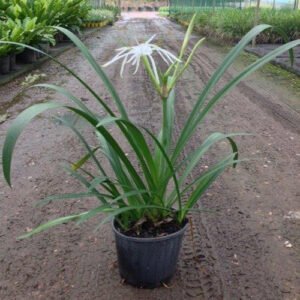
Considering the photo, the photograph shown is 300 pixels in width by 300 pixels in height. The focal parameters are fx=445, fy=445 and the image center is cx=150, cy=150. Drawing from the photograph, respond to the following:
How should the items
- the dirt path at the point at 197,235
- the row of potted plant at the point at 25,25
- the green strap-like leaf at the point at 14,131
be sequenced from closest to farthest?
the green strap-like leaf at the point at 14,131 → the dirt path at the point at 197,235 → the row of potted plant at the point at 25,25

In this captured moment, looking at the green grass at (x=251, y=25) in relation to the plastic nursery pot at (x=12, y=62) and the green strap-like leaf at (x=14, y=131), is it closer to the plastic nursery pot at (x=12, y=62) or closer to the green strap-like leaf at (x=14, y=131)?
the plastic nursery pot at (x=12, y=62)

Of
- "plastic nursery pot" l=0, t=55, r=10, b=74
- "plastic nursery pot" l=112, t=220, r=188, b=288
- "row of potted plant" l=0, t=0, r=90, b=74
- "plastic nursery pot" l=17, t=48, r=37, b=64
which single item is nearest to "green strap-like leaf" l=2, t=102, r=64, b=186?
"plastic nursery pot" l=112, t=220, r=188, b=288

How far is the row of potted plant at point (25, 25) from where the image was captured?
6.31 meters

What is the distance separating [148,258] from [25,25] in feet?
19.0

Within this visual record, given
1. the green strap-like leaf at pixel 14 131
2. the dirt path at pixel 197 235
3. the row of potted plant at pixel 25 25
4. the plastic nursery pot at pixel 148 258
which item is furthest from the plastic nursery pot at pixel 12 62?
the green strap-like leaf at pixel 14 131

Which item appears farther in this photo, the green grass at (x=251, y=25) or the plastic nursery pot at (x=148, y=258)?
the green grass at (x=251, y=25)

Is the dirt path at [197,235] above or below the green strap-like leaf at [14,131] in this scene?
below

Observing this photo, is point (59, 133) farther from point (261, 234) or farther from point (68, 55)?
point (68, 55)

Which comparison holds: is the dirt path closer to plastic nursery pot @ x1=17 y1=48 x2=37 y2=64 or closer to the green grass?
plastic nursery pot @ x1=17 y1=48 x2=37 y2=64

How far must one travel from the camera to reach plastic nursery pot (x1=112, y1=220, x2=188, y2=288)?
6.23 feet

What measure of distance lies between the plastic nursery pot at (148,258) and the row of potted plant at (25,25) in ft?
12.4

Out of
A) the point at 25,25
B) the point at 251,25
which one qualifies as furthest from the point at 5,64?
the point at 251,25

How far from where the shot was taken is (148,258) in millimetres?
1933

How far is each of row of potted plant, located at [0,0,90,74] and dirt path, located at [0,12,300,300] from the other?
2.29 meters
